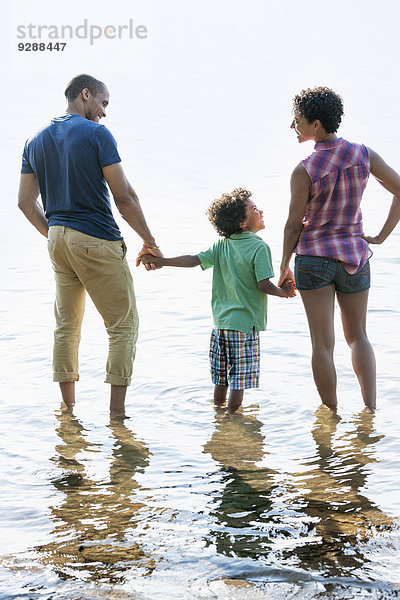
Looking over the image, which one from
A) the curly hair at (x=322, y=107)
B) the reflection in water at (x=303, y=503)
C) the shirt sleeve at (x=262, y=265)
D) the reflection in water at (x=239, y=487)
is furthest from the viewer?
the shirt sleeve at (x=262, y=265)

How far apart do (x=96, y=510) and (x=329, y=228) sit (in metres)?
1.86

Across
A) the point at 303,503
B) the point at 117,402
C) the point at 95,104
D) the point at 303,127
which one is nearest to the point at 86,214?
the point at 95,104

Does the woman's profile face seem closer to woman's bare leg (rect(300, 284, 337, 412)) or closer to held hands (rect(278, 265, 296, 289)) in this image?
held hands (rect(278, 265, 296, 289))

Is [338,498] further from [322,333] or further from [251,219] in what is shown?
[251,219]

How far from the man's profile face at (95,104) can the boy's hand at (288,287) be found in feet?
4.37

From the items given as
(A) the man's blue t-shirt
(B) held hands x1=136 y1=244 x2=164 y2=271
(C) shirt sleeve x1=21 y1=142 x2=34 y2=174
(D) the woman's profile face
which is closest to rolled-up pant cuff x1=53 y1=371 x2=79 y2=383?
(B) held hands x1=136 y1=244 x2=164 y2=271

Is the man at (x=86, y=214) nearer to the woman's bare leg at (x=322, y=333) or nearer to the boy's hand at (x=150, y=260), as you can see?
the boy's hand at (x=150, y=260)

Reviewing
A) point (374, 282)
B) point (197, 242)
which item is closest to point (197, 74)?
point (197, 242)

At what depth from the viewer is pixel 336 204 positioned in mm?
4145

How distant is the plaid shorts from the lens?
4430 mm

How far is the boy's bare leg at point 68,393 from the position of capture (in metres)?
4.66

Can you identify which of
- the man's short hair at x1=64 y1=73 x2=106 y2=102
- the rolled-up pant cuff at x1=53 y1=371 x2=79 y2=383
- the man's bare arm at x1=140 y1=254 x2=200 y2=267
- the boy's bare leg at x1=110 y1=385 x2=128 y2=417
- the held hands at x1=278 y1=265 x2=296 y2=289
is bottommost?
the boy's bare leg at x1=110 y1=385 x2=128 y2=417

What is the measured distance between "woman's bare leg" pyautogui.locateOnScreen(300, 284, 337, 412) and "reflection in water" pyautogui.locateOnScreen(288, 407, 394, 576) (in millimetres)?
222

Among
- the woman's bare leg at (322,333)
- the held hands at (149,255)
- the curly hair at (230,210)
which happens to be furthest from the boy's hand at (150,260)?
the woman's bare leg at (322,333)
